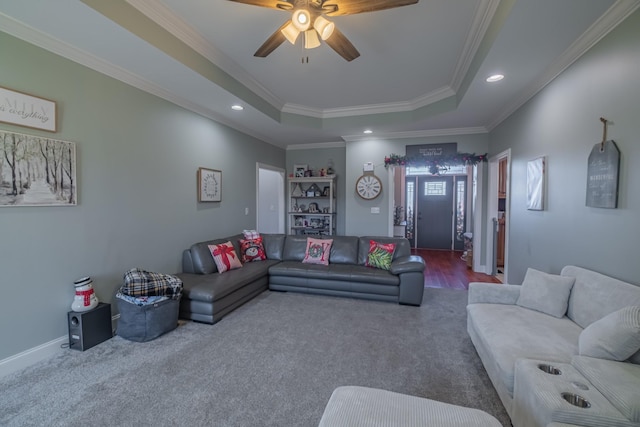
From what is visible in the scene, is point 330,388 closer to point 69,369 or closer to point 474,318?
point 474,318

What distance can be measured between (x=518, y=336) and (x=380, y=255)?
2196 millimetres

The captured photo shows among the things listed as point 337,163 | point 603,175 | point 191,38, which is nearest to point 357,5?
point 191,38

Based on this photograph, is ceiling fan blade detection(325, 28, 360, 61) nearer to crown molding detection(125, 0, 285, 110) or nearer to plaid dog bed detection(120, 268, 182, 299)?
crown molding detection(125, 0, 285, 110)

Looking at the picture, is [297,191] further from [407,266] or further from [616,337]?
[616,337]

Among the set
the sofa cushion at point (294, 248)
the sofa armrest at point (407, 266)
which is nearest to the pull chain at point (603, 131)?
the sofa armrest at point (407, 266)

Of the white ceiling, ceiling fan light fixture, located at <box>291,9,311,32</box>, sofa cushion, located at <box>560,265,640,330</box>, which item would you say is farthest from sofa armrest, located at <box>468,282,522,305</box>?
ceiling fan light fixture, located at <box>291,9,311,32</box>

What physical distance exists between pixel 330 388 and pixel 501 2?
3.06m

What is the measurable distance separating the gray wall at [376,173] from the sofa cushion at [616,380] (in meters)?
4.01

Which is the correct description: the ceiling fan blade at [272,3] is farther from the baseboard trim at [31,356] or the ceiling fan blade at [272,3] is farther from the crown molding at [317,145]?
the crown molding at [317,145]

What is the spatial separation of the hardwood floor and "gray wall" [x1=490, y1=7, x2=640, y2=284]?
1.18 metres

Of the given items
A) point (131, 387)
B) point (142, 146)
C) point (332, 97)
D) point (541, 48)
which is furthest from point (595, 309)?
point (142, 146)

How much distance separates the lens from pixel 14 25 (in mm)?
2062

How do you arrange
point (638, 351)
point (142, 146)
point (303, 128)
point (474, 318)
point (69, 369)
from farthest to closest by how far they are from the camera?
1. point (303, 128)
2. point (142, 146)
3. point (474, 318)
4. point (69, 369)
5. point (638, 351)

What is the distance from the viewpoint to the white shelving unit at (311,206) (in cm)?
609
